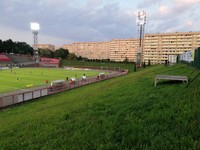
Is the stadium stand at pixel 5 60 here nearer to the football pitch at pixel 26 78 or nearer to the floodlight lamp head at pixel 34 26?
the floodlight lamp head at pixel 34 26

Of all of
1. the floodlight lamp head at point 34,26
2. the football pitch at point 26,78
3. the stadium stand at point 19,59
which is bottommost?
Answer: the football pitch at point 26,78

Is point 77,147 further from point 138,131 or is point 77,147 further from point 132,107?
point 132,107

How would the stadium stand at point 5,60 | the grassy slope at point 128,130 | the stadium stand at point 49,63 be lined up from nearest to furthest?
the grassy slope at point 128,130, the stadium stand at point 5,60, the stadium stand at point 49,63

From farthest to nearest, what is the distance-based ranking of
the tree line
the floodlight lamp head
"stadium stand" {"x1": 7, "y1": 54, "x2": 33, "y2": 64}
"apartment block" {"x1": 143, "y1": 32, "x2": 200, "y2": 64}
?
the tree line < "apartment block" {"x1": 143, "y1": 32, "x2": 200, "y2": 64} < the floodlight lamp head < "stadium stand" {"x1": 7, "y1": 54, "x2": 33, "y2": 64}

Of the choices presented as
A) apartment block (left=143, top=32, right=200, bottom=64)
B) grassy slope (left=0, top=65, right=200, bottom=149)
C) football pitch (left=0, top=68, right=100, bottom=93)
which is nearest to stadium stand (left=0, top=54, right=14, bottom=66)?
football pitch (left=0, top=68, right=100, bottom=93)

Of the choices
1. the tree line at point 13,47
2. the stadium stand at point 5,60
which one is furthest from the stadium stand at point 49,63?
the tree line at point 13,47

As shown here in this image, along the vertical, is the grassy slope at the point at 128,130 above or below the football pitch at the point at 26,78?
above

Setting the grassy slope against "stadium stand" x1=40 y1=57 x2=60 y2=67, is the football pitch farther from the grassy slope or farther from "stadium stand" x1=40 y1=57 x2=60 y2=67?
"stadium stand" x1=40 y1=57 x2=60 y2=67

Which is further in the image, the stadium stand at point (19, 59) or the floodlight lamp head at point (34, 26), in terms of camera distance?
the floodlight lamp head at point (34, 26)

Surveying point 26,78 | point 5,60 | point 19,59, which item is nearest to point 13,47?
point 19,59

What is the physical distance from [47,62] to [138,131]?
118 metres

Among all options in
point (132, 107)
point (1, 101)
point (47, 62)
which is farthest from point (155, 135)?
point (47, 62)

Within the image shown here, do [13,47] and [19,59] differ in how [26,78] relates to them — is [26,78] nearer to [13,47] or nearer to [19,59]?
[19,59]

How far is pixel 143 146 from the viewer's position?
5.74 metres
